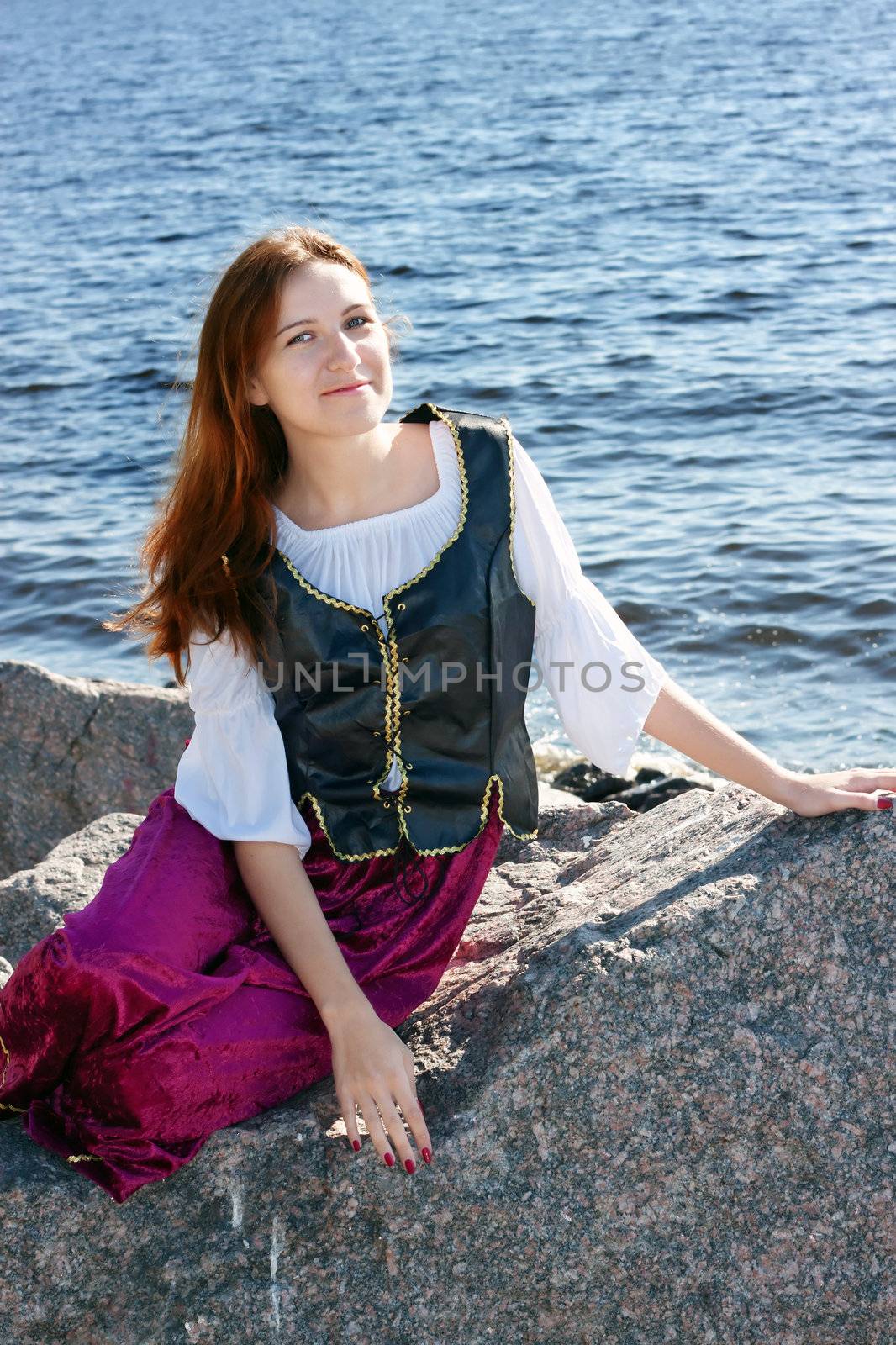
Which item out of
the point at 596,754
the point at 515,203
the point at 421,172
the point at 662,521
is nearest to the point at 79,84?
the point at 421,172

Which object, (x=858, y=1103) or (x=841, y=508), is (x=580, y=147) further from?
(x=858, y=1103)

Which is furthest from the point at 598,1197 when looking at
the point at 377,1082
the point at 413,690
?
the point at 413,690

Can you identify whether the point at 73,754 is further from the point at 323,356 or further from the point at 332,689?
the point at 323,356

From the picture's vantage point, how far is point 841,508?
23.4ft

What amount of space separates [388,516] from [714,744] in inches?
26.7

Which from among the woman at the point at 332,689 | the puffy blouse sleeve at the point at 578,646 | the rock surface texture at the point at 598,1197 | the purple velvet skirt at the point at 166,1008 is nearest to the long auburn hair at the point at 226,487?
the woman at the point at 332,689

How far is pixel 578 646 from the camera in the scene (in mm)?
2510

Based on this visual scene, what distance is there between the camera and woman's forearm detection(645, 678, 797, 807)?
2.29 meters

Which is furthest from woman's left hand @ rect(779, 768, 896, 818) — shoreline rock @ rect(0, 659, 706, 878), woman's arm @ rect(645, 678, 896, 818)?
shoreline rock @ rect(0, 659, 706, 878)

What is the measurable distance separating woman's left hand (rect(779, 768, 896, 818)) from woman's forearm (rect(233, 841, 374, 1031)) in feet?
2.39

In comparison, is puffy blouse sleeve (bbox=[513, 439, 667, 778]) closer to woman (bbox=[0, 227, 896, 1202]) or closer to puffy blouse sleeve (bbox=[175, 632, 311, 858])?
woman (bbox=[0, 227, 896, 1202])

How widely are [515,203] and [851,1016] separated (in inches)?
495

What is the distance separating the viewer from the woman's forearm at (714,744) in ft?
7.53

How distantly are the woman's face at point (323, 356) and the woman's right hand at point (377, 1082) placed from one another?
3.23 ft
